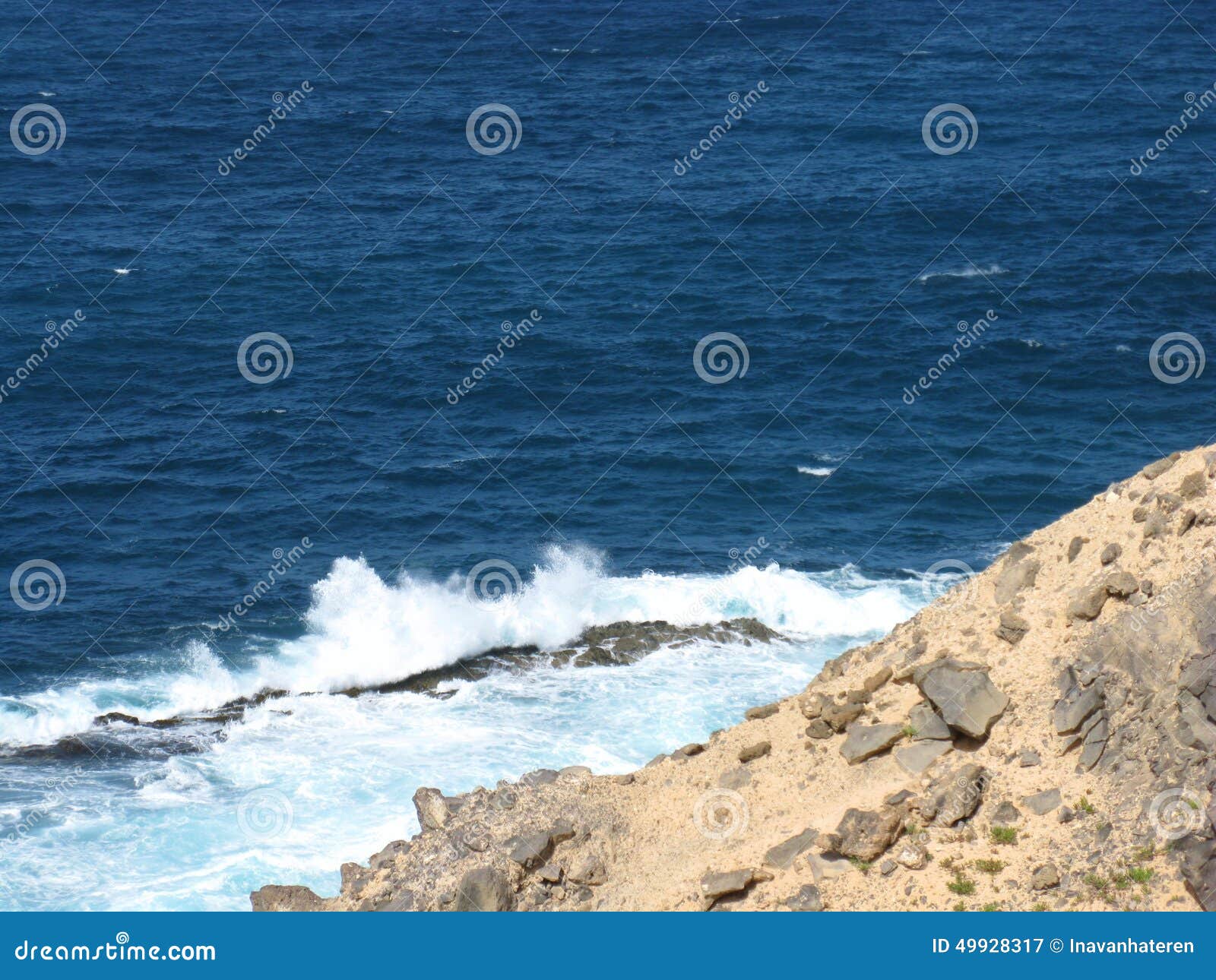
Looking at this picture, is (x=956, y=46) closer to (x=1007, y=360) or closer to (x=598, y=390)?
(x=1007, y=360)

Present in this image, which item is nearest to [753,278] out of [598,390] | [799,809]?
[598,390]

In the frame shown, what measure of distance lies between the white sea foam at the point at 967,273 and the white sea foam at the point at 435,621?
25.1m

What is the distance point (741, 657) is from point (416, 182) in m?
45.6

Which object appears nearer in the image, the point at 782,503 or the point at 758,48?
the point at 782,503

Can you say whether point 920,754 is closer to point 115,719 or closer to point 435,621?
point 435,621

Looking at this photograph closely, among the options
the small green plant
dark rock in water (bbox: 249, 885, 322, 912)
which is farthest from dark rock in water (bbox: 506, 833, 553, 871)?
the small green plant

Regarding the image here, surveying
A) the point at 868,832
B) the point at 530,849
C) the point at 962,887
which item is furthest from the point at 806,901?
the point at 530,849

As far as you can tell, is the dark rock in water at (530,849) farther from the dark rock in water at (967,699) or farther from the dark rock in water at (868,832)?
the dark rock in water at (967,699)

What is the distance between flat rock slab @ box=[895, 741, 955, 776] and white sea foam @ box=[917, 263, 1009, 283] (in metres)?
50.7

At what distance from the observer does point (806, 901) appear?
76.2 ft

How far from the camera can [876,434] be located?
61000 mm

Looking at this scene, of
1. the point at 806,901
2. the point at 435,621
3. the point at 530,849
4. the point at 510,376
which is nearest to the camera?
the point at 806,901

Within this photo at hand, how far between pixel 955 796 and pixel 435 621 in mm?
28071

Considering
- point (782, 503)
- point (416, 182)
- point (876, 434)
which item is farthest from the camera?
point (416, 182)
